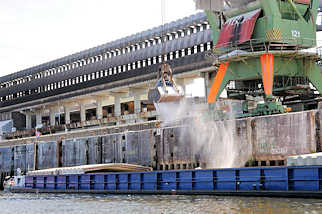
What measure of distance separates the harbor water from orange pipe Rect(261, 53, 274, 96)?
1171cm

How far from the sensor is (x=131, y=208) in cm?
3134

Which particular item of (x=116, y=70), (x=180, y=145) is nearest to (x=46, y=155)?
(x=180, y=145)

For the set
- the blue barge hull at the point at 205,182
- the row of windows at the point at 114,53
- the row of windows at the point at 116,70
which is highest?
the row of windows at the point at 114,53

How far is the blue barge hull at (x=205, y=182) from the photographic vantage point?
30898mm

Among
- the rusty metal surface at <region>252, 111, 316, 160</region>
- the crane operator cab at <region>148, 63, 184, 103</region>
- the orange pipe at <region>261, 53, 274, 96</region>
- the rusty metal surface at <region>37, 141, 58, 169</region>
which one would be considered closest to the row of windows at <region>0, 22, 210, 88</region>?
the crane operator cab at <region>148, 63, 184, 103</region>

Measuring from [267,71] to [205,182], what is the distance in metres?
11.5

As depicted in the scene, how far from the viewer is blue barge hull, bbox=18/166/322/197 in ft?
101

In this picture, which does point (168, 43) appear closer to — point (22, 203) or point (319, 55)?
point (319, 55)

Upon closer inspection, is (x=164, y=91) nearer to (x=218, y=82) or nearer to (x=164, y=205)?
(x=218, y=82)

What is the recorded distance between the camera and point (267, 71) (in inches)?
1700

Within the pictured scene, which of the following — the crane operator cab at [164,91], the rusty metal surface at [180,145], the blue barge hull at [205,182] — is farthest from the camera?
the crane operator cab at [164,91]

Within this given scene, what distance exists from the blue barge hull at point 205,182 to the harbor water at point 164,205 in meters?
0.87

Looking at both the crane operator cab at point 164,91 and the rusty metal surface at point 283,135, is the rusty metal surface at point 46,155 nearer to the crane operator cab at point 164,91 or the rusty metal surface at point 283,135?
the crane operator cab at point 164,91

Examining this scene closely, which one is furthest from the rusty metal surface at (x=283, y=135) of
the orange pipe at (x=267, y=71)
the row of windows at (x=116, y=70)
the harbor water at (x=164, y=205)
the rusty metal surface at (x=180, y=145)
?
the row of windows at (x=116, y=70)
